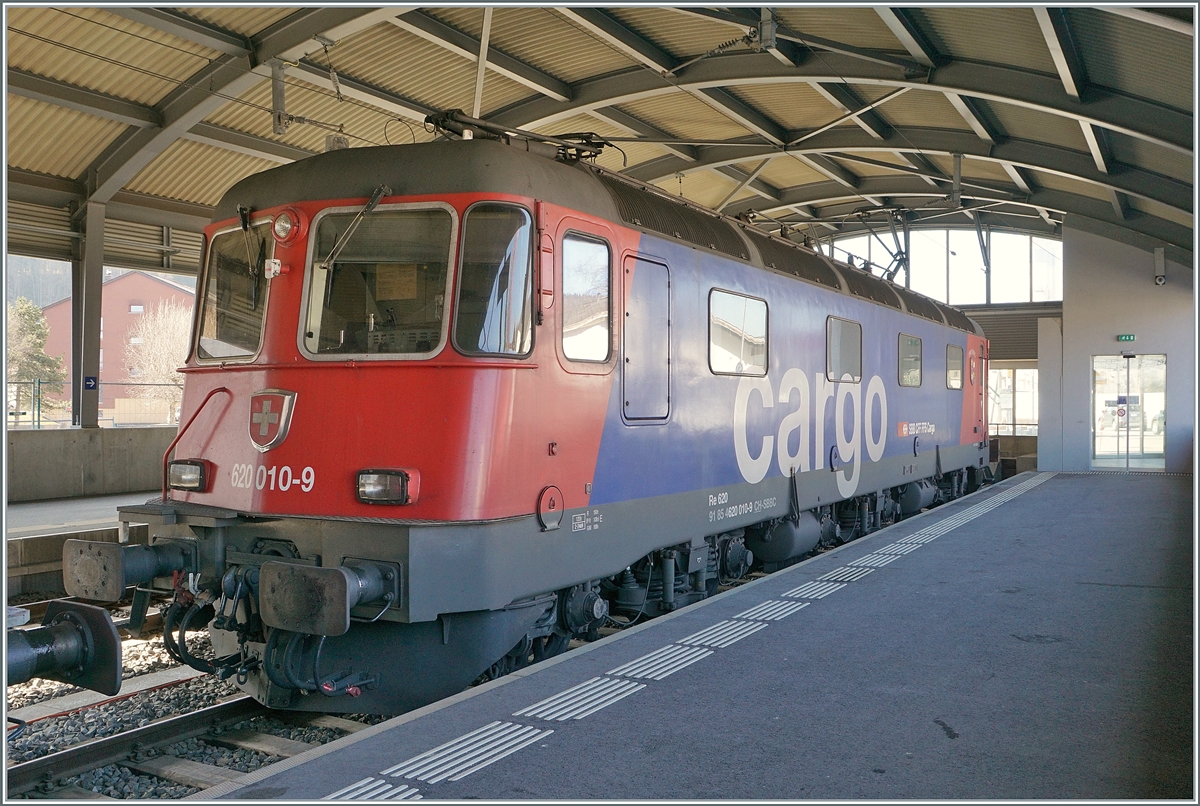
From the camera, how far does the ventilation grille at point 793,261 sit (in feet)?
29.3

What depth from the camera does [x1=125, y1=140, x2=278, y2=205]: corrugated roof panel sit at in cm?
1544

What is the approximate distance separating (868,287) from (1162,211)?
1000 cm

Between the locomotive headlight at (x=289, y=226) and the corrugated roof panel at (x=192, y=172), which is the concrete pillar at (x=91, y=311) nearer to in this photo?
the corrugated roof panel at (x=192, y=172)

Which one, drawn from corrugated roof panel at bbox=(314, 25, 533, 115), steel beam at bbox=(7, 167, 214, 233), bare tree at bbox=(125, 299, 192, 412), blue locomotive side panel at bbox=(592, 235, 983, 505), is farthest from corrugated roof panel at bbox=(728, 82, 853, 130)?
bare tree at bbox=(125, 299, 192, 412)

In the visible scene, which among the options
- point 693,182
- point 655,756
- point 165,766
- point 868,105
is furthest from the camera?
point 693,182

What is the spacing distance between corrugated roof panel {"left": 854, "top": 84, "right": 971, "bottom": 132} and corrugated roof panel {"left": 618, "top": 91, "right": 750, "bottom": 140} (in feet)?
9.68

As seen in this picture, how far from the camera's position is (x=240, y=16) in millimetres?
12156

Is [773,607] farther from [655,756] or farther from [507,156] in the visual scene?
[507,156]

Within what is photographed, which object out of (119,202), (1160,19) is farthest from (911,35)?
(119,202)

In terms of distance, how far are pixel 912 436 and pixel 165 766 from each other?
10678mm

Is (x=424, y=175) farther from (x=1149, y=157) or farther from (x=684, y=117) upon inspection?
(x=1149, y=157)

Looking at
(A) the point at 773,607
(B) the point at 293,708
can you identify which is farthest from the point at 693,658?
(B) the point at 293,708

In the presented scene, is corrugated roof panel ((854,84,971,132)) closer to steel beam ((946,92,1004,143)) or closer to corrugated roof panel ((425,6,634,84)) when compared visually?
steel beam ((946,92,1004,143))

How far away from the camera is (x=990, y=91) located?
13086 mm
